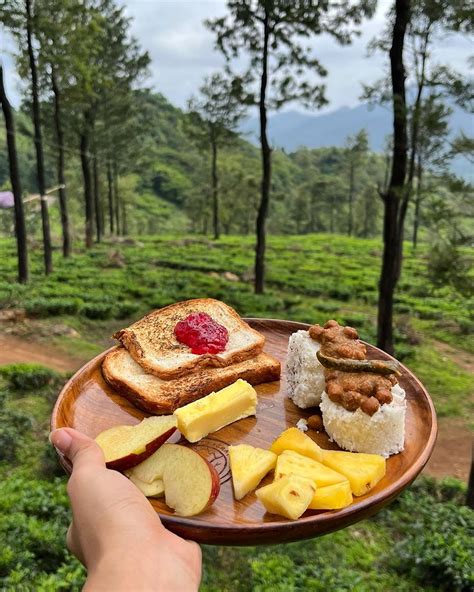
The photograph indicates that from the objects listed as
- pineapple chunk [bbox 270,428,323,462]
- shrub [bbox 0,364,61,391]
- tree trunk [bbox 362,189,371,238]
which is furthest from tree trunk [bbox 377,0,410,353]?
tree trunk [bbox 362,189,371,238]

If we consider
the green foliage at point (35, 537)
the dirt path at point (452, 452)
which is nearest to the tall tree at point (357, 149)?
the dirt path at point (452, 452)

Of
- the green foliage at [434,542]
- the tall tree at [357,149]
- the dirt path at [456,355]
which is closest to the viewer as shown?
the green foliage at [434,542]

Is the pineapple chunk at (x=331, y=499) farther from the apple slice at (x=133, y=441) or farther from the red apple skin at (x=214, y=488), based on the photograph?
the apple slice at (x=133, y=441)

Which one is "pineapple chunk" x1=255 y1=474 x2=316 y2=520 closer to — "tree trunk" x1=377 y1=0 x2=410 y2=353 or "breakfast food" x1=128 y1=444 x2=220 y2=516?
"breakfast food" x1=128 y1=444 x2=220 y2=516

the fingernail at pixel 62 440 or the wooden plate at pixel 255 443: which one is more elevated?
the fingernail at pixel 62 440

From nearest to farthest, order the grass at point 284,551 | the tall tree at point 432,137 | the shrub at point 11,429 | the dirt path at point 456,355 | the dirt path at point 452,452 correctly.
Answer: the grass at point 284,551 < the shrub at point 11,429 < the dirt path at point 452,452 < the tall tree at point 432,137 < the dirt path at point 456,355

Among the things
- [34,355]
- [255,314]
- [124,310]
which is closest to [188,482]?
[34,355]
